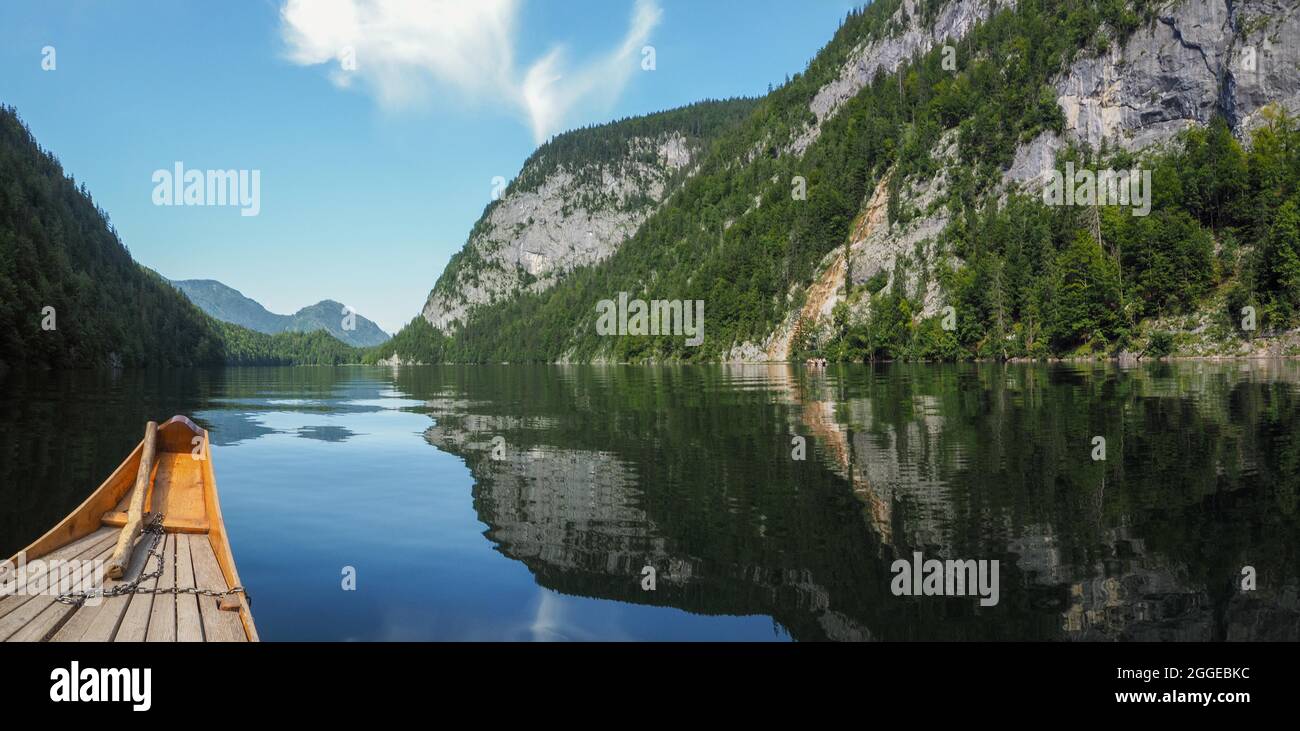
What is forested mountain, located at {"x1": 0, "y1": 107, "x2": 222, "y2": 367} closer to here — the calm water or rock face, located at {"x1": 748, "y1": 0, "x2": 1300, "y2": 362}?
the calm water

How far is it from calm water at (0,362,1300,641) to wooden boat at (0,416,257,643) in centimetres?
73

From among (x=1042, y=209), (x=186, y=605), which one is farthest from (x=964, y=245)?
(x=186, y=605)

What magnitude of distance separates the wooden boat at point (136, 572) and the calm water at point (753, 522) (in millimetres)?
730

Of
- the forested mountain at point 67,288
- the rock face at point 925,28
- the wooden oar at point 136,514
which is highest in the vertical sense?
the rock face at point 925,28

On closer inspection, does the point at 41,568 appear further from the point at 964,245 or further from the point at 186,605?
the point at 964,245

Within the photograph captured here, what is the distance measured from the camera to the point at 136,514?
37.2 ft

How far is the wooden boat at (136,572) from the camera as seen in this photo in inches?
292

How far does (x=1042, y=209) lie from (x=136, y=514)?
121696 mm

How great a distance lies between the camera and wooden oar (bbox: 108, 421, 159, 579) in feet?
30.1

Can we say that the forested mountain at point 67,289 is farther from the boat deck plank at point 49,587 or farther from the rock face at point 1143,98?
the rock face at point 1143,98

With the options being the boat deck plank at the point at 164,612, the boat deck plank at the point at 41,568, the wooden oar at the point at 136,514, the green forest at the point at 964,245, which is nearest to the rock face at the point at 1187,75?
the green forest at the point at 964,245

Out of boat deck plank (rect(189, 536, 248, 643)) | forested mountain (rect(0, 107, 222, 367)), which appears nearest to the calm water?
boat deck plank (rect(189, 536, 248, 643))
